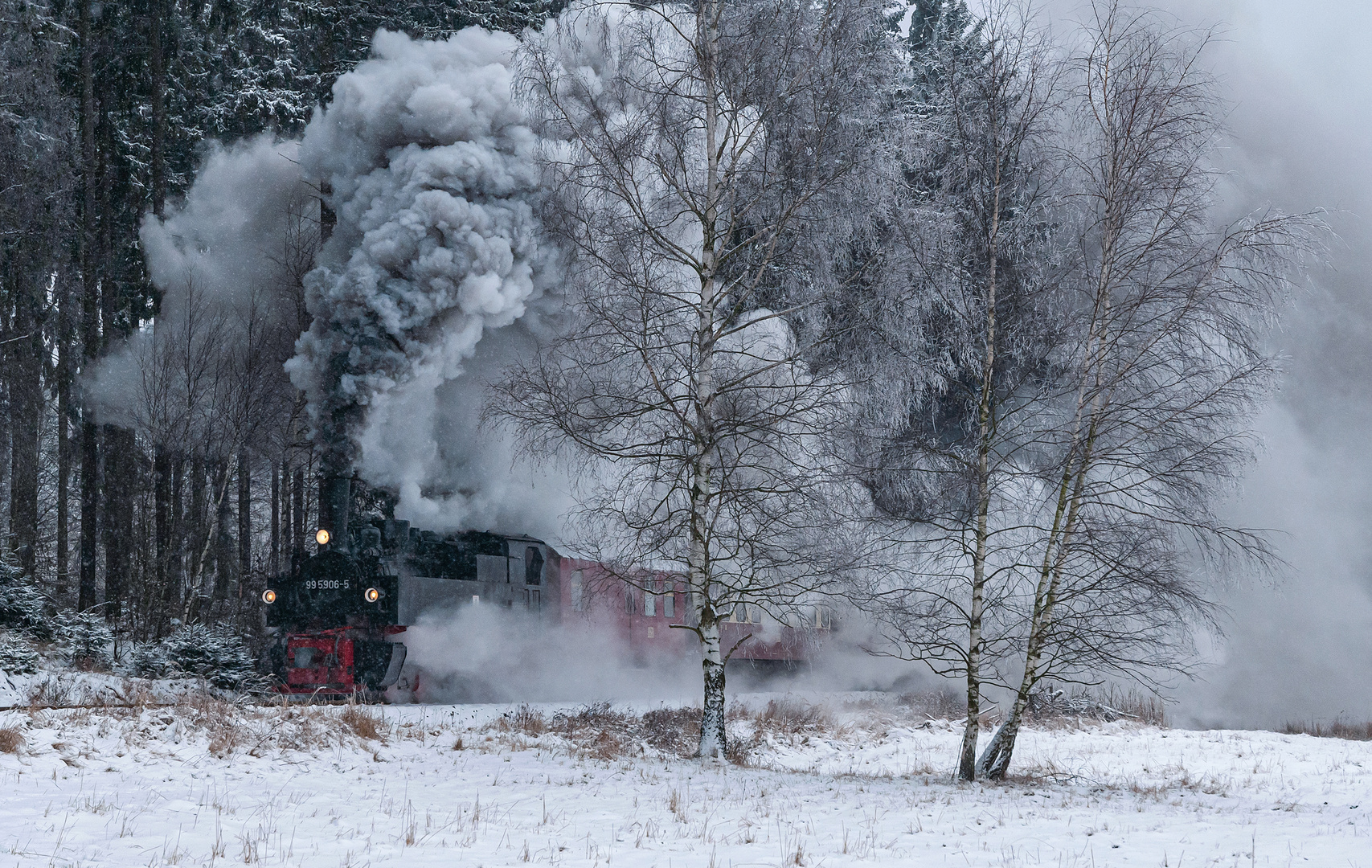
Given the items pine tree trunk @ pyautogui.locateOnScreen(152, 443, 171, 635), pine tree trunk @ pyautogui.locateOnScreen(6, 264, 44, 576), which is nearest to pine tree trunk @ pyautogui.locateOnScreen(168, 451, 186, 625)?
pine tree trunk @ pyautogui.locateOnScreen(152, 443, 171, 635)

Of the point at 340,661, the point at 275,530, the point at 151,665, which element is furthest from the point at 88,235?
the point at 340,661

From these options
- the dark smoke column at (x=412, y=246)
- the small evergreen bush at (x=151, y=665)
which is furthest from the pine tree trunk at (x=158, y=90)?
the small evergreen bush at (x=151, y=665)

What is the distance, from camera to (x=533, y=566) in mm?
16375

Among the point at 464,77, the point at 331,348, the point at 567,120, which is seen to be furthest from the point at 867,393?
the point at 464,77

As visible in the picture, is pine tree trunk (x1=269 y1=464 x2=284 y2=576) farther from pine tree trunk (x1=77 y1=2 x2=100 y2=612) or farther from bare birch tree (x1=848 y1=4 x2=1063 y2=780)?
bare birch tree (x1=848 y1=4 x2=1063 y2=780)

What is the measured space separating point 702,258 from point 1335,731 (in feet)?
39.3

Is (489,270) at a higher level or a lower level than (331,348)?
higher

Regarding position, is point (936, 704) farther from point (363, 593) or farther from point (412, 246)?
point (412, 246)

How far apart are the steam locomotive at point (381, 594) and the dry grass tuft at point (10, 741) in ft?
18.9

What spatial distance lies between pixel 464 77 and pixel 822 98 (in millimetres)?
10067

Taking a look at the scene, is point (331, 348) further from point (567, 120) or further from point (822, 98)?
point (822, 98)

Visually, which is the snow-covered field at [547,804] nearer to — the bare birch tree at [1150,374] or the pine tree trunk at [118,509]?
the bare birch tree at [1150,374]

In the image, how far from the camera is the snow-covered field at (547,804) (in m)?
5.29

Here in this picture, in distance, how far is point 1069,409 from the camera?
30.8 ft
